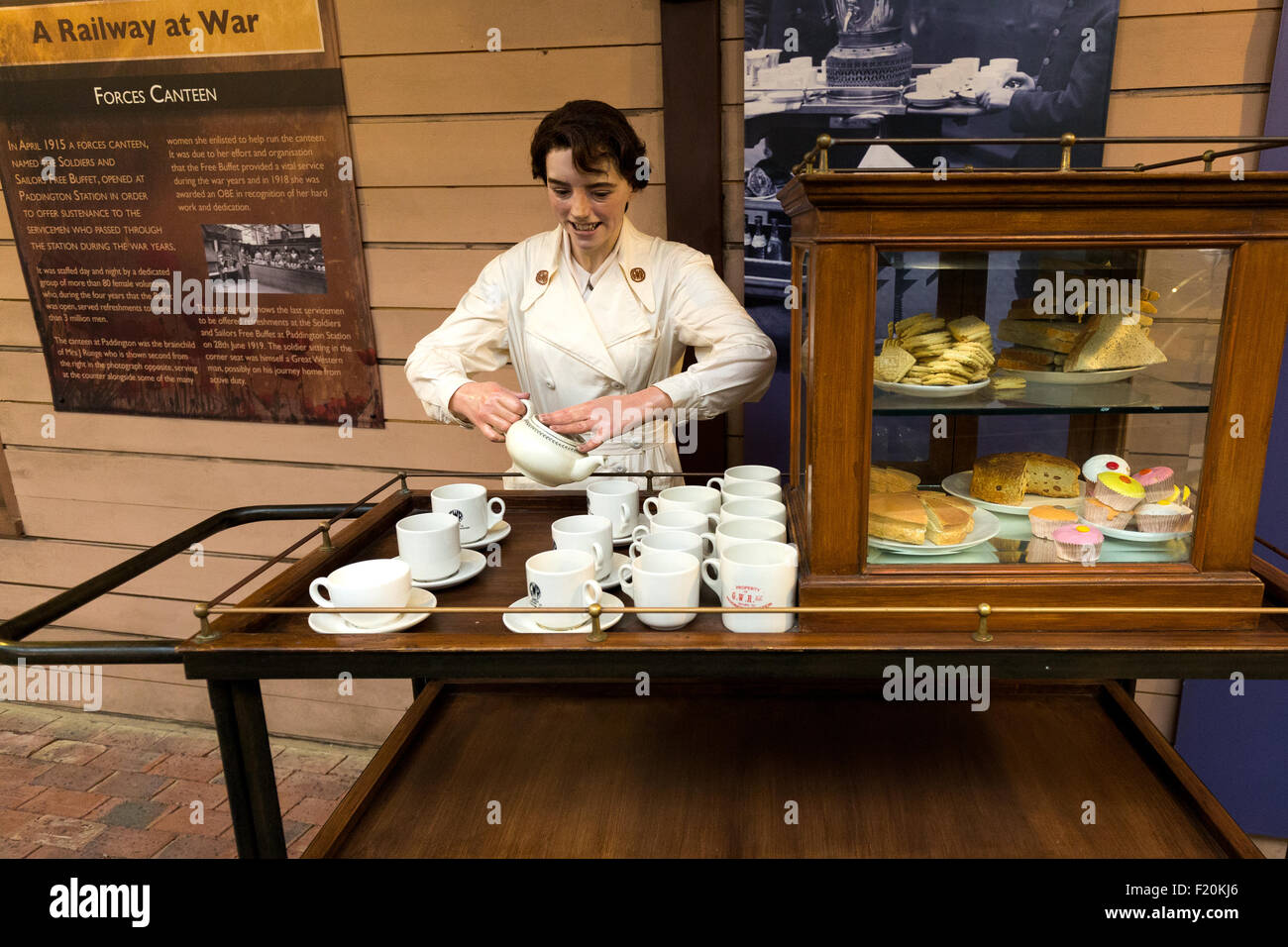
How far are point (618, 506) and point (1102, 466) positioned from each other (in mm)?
780

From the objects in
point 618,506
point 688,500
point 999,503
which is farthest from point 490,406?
point 999,503

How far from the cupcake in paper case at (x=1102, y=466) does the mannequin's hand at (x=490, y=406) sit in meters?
0.91

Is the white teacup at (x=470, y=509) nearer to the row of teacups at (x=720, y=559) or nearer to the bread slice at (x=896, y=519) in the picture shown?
the row of teacups at (x=720, y=559)

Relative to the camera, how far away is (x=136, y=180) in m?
2.84

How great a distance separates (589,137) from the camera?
70.6 inches

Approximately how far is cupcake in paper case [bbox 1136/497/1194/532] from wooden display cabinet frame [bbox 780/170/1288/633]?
0.8 inches

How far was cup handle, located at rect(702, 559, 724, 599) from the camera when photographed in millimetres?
1255

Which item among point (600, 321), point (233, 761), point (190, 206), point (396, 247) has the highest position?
point (190, 206)

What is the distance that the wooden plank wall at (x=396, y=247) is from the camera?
2168 mm

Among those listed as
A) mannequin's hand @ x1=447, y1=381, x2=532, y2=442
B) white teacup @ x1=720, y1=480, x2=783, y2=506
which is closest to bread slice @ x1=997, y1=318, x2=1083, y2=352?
white teacup @ x1=720, y1=480, x2=783, y2=506

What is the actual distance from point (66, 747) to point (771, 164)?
11.2 feet

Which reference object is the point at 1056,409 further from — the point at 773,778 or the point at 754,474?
the point at 773,778
